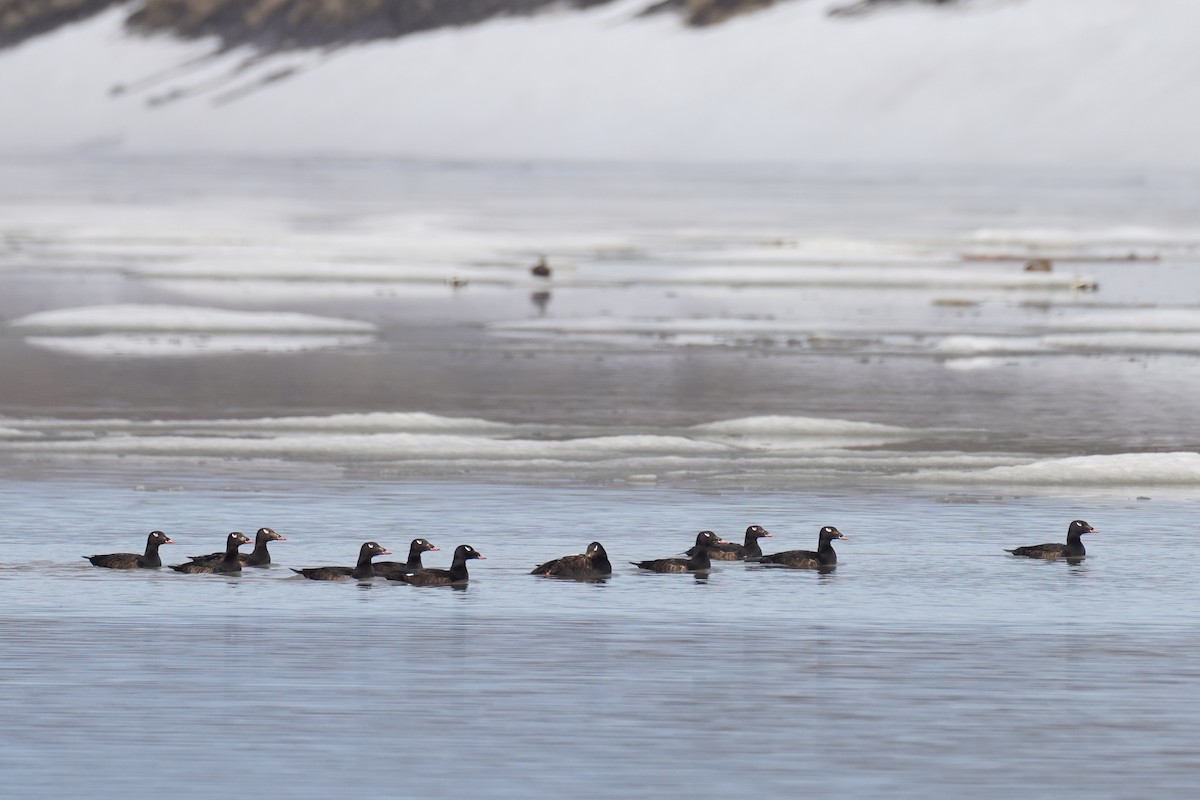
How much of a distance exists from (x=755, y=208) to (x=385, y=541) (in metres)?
54.7

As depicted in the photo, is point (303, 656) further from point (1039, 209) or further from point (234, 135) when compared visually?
point (234, 135)

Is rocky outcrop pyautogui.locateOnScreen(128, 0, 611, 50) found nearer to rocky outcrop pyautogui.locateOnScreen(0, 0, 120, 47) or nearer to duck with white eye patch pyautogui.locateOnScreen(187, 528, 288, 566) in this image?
rocky outcrop pyautogui.locateOnScreen(0, 0, 120, 47)

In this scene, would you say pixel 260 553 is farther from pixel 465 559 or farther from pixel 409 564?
pixel 465 559

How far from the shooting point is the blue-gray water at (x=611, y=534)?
9789 mm

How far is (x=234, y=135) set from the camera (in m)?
160

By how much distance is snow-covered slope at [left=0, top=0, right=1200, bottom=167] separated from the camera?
460ft

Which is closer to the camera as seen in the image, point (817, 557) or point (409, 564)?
point (409, 564)

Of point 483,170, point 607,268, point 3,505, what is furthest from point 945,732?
point 483,170

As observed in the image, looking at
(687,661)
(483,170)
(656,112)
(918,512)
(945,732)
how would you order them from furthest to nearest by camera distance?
(656,112)
(483,170)
(918,512)
(687,661)
(945,732)

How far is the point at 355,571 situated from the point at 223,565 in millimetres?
816

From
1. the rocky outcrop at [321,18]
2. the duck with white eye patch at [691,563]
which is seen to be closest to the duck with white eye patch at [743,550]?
the duck with white eye patch at [691,563]

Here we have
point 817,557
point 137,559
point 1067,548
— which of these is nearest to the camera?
point 137,559

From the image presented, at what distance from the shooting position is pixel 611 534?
51.1ft

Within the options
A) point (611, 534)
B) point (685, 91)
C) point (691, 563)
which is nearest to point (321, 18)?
point (685, 91)
